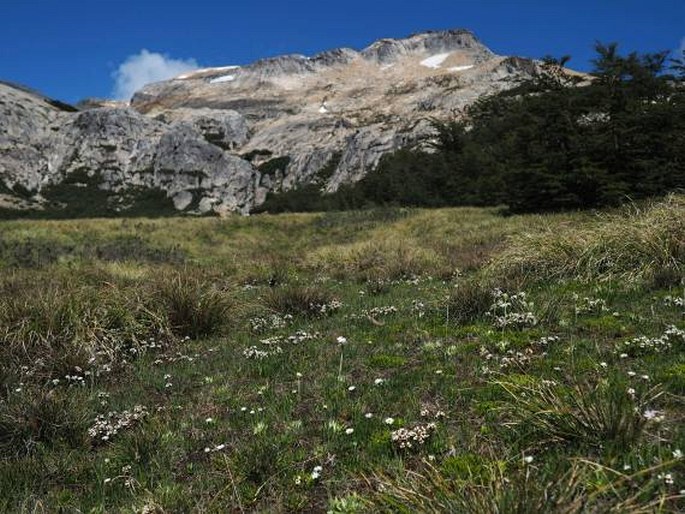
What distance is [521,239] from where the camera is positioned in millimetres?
16719

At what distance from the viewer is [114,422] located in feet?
23.4

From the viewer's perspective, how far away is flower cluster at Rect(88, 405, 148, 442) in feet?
21.8

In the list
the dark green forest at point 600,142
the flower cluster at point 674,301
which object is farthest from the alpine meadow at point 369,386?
the dark green forest at point 600,142

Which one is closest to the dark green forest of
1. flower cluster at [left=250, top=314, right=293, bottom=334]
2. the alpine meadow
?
the alpine meadow

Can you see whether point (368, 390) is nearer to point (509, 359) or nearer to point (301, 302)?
point (509, 359)

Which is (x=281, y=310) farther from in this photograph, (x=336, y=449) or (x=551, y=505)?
(x=551, y=505)

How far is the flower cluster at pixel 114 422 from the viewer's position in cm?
666

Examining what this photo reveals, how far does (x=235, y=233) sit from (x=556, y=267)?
3123cm

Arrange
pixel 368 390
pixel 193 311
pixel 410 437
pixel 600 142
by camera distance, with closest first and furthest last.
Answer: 1. pixel 410 437
2. pixel 368 390
3. pixel 193 311
4. pixel 600 142

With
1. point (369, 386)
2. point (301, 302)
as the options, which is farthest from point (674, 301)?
point (301, 302)

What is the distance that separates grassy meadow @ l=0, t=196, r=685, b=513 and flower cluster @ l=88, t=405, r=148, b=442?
5 centimetres

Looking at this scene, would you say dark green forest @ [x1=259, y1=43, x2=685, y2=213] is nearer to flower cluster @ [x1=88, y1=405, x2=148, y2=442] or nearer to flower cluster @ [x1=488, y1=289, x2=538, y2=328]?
flower cluster @ [x1=488, y1=289, x2=538, y2=328]

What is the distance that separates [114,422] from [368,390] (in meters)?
3.43

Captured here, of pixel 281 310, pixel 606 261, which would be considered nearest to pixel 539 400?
pixel 281 310
